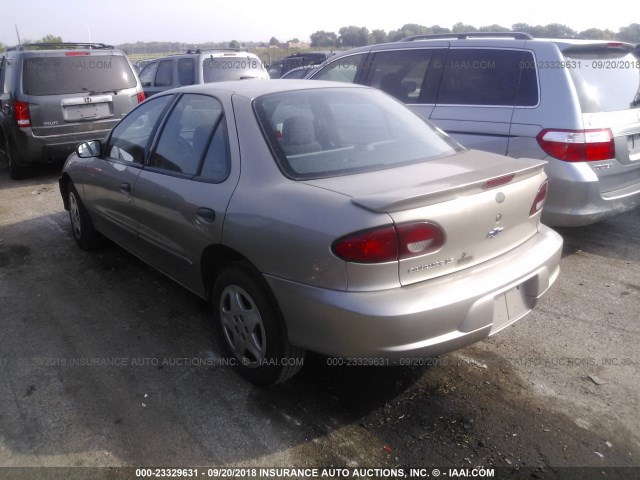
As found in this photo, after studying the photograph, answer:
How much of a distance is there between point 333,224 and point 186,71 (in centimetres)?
972

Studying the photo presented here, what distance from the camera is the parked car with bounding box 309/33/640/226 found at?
14.4ft

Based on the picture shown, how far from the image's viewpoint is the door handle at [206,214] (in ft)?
9.93

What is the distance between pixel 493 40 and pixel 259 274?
3.60m

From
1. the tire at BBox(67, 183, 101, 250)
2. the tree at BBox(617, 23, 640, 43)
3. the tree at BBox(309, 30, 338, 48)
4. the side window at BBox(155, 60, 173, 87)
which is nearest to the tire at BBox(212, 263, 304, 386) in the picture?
the tire at BBox(67, 183, 101, 250)

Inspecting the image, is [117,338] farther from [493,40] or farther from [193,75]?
[193,75]

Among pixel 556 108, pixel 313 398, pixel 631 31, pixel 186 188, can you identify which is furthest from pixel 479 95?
pixel 631 31

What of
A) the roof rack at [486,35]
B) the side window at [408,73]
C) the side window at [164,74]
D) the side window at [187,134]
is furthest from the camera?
the side window at [164,74]

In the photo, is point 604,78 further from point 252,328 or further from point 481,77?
point 252,328

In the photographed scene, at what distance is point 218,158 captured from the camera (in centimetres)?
318

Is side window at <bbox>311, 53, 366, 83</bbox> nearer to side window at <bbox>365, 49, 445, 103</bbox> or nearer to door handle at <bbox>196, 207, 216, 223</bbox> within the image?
side window at <bbox>365, 49, 445, 103</bbox>

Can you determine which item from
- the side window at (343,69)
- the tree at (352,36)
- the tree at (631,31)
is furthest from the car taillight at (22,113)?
the tree at (352,36)

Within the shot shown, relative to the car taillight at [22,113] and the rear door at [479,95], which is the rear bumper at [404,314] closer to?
the rear door at [479,95]

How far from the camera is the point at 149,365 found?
3.35m

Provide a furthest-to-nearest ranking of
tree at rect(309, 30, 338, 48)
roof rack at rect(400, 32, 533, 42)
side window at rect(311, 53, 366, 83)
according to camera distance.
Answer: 1. tree at rect(309, 30, 338, 48)
2. side window at rect(311, 53, 366, 83)
3. roof rack at rect(400, 32, 533, 42)
